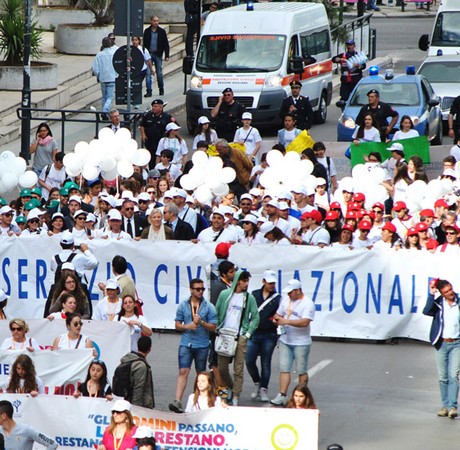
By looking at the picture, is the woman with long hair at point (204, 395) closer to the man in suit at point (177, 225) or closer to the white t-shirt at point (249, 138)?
the man in suit at point (177, 225)

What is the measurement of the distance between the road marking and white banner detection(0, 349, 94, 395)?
3.07 m

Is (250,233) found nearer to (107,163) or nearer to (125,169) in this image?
(125,169)

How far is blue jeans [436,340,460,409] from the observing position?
50.1ft

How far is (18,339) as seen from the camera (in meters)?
15.0

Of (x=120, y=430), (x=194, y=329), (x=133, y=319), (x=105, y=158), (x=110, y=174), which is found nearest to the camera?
(x=120, y=430)

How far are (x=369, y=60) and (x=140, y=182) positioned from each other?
21975 millimetres

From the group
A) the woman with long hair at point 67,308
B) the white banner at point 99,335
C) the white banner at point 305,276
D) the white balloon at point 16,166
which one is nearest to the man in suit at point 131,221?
the white banner at point 305,276

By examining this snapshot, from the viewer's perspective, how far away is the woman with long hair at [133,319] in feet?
50.0

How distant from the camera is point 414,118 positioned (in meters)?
25.8

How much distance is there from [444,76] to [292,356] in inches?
610

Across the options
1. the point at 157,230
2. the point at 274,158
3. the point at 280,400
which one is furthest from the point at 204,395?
the point at 274,158

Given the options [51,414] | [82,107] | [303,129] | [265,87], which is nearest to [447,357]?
[51,414]

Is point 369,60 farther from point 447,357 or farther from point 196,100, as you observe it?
point 447,357

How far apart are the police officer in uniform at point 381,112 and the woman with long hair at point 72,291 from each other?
974 centimetres
